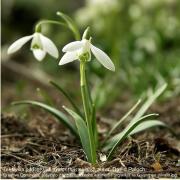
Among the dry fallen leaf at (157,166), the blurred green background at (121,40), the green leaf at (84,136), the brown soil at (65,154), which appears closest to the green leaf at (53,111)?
the brown soil at (65,154)

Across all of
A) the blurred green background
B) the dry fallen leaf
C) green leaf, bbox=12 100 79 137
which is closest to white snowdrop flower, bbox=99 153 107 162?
the dry fallen leaf

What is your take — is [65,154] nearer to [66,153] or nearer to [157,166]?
[66,153]

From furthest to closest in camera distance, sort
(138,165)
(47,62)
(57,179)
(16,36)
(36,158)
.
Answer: (16,36) → (47,62) → (36,158) → (138,165) → (57,179)

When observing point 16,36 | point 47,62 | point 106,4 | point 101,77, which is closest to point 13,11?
point 16,36

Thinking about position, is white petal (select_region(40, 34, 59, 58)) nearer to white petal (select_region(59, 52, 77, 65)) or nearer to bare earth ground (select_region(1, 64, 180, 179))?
white petal (select_region(59, 52, 77, 65))

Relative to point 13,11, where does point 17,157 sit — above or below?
below

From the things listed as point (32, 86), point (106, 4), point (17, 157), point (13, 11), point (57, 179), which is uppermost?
point (13, 11)

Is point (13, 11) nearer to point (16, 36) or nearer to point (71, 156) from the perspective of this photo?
point (16, 36)
